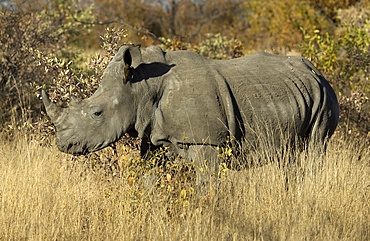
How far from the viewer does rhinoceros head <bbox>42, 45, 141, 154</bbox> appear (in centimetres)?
539

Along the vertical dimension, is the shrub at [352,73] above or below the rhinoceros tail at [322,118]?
below

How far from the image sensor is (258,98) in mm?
6062

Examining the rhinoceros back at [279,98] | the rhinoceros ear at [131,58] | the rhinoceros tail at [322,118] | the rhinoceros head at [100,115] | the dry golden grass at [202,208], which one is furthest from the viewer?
the rhinoceros tail at [322,118]

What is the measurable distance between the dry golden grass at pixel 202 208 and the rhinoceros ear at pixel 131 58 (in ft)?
3.07

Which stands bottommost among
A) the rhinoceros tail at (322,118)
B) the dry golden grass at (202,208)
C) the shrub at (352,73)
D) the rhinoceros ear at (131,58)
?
the shrub at (352,73)

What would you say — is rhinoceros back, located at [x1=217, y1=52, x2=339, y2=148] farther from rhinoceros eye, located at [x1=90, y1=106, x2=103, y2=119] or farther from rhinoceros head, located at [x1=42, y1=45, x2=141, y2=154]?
rhinoceros eye, located at [x1=90, y1=106, x2=103, y2=119]

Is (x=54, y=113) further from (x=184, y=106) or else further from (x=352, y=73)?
(x=352, y=73)

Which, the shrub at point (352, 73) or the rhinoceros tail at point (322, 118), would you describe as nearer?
the rhinoceros tail at point (322, 118)

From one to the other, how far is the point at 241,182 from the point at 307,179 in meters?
0.63

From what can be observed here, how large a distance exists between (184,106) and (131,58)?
1.96 feet

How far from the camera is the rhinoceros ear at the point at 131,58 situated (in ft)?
Answer: 18.0

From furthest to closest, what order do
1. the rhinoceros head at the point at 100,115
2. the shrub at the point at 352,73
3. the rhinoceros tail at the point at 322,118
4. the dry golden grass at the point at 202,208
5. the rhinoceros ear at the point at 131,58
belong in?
1. the shrub at the point at 352,73
2. the rhinoceros tail at the point at 322,118
3. the rhinoceros ear at the point at 131,58
4. the rhinoceros head at the point at 100,115
5. the dry golden grass at the point at 202,208

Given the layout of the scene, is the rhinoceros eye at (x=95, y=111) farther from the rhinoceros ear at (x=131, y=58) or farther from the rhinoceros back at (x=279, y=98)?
the rhinoceros back at (x=279, y=98)

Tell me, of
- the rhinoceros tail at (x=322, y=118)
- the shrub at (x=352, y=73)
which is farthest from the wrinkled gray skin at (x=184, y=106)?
the shrub at (x=352, y=73)
